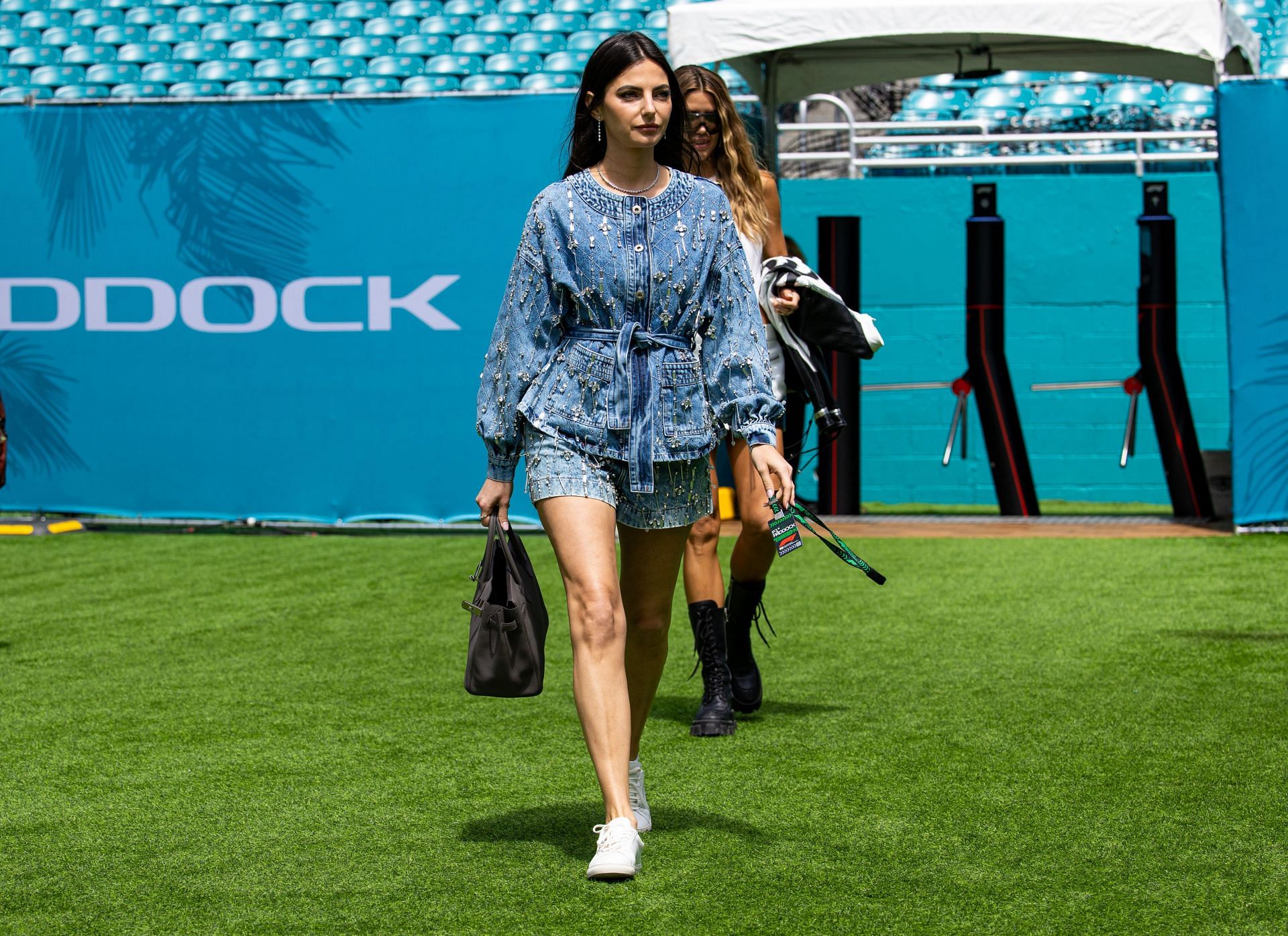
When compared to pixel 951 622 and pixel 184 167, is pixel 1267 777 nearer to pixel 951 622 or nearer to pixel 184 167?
pixel 951 622

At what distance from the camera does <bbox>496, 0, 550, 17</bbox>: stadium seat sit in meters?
14.4

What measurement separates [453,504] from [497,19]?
6.29 metres

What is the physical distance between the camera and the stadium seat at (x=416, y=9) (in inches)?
575

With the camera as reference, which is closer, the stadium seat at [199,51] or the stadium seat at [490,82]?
the stadium seat at [490,82]

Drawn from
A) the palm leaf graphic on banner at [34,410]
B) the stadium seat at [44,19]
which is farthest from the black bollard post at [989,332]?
the stadium seat at [44,19]

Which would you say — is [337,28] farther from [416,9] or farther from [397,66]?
[397,66]

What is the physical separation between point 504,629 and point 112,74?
489 inches

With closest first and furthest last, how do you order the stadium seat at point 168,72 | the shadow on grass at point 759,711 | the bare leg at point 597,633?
the bare leg at point 597,633
the shadow on grass at point 759,711
the stadium seat at point 168,72

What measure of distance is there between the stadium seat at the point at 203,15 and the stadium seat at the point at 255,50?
1.36 ft

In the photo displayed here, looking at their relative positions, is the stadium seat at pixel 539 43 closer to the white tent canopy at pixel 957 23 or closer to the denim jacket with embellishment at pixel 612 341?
the white tent canopy at pixel 957 23

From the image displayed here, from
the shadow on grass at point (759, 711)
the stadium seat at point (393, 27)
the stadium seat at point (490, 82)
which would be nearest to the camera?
the shadow on grass at point (759, 711)

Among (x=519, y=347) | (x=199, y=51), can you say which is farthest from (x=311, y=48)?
(x=519, y=347)

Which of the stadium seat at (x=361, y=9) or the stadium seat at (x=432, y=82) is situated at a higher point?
the stadium seat at (x=361, y=9)

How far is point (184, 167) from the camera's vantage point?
31.8ft
